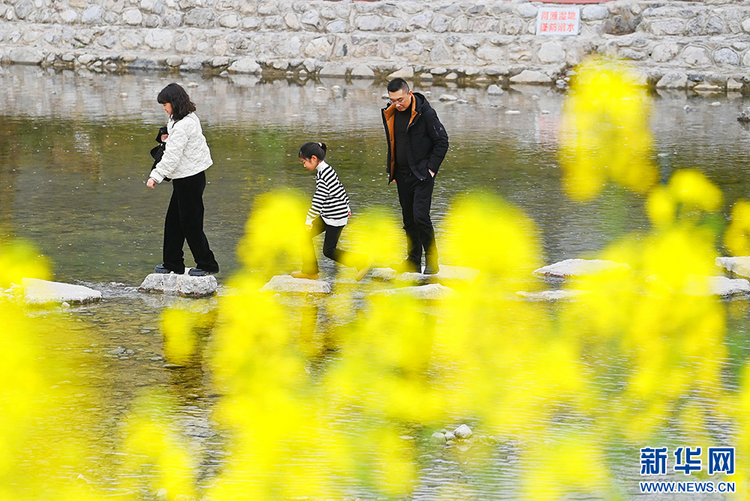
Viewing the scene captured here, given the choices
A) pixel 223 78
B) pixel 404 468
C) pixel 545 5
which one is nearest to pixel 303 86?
pixel 223 78

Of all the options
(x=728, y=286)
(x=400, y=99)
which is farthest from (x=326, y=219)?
(x=728, y=286)

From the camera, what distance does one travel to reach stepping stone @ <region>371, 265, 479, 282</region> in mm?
8125

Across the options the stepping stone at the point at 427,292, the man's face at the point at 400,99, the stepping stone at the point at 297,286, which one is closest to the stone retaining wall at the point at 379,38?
the man's face at the point at 400,99

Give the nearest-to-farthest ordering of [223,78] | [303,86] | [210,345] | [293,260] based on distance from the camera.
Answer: [210,345] → [293,260] → [303,86] → [223,78]

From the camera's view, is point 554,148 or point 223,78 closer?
point 554,148

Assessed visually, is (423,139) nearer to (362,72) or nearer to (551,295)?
(551,295)

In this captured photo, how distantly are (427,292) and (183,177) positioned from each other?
1951 mm

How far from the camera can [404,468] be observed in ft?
16.1

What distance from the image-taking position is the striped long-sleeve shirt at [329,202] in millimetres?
8102

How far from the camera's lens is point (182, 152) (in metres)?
7.81

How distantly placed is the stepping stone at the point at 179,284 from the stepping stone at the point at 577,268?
2.49 metres

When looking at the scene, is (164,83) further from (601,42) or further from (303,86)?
(601,42)

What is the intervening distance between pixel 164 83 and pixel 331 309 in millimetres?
16579

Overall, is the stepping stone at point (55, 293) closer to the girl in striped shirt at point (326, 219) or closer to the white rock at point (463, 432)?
the girl in striped shirt at point (326, 219)
